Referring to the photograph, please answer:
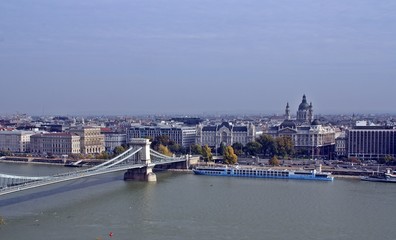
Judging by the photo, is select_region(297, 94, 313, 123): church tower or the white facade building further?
select_region(297, 94, 313, 123): church tower

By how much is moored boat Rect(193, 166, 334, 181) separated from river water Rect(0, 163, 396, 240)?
949 mm

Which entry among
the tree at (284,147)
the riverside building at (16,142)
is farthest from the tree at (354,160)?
the riverside building at (16,142)

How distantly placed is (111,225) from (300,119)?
28581 mm

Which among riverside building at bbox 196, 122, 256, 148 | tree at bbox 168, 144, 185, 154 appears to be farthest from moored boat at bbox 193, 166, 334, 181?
riverside building at bbox 196, 122, 256, 148

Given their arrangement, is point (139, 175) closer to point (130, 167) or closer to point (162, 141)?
point (130, 167)

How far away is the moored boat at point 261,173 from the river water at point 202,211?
0.95 metres

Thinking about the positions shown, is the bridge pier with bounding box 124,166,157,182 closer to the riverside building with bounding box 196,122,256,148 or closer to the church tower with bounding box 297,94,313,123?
the riverside building with bounding box 196,122,256,148

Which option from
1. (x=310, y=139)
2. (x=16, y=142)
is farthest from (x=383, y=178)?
(x=16, y=142)

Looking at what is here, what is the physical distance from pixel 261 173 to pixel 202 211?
6.67 m

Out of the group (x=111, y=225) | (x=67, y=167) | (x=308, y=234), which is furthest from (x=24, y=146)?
(x=308, y=234)

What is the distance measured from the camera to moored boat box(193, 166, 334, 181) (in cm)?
1741

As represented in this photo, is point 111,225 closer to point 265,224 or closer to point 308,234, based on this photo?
point 265,224

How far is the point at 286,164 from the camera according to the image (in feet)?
70.1

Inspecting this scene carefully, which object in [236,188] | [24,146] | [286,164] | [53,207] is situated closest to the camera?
[53,207]
